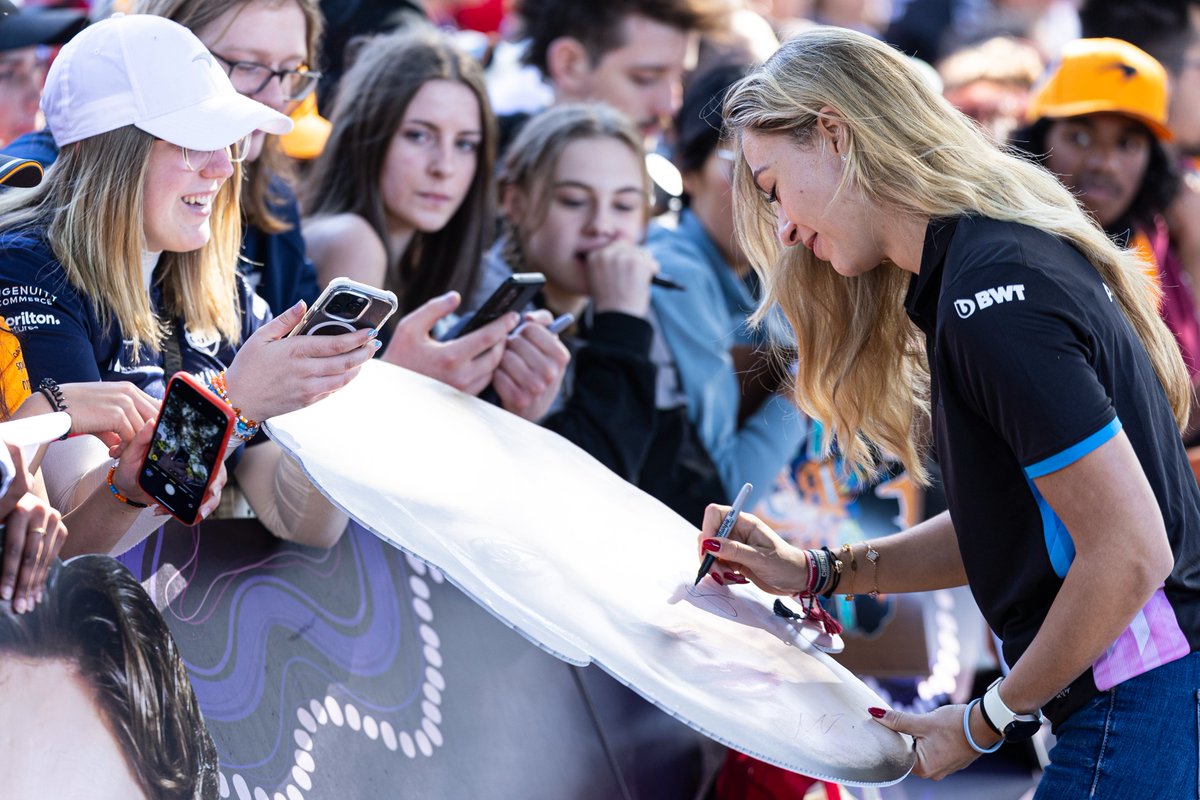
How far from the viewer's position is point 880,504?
421 centimetres

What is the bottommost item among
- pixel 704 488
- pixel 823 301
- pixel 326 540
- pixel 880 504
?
pixel 880 504

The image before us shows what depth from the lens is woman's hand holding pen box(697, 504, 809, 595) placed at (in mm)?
2295

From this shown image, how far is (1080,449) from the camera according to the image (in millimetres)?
1729

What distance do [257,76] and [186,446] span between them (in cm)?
128

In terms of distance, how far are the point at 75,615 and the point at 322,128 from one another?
7.40ft

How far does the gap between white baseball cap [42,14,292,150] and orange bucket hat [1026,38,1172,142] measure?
3210 millimetres

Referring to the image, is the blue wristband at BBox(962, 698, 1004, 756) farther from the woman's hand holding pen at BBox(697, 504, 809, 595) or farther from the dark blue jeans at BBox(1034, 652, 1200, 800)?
the woman's hand holding pen at BBox(697, 504, 809, 595)

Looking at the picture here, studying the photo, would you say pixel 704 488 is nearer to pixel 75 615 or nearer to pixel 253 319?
pixel 253 319

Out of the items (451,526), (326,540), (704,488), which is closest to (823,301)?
(451,526)

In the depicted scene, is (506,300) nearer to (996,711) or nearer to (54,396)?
(54,396)

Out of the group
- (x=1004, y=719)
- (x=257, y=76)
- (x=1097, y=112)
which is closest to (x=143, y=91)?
(x=257, y=76)

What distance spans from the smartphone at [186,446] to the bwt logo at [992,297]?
0.97 metres

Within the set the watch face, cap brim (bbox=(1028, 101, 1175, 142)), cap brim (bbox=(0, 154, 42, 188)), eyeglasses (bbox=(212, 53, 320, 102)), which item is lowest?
cap brim (bbox=(1028, 101, 1175, 142))

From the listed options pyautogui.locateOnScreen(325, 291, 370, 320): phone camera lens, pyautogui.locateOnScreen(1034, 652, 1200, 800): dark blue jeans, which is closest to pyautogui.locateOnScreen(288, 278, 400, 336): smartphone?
pyautogui.locateOnScreen(325, 291, 370, 320): phone camera lens
